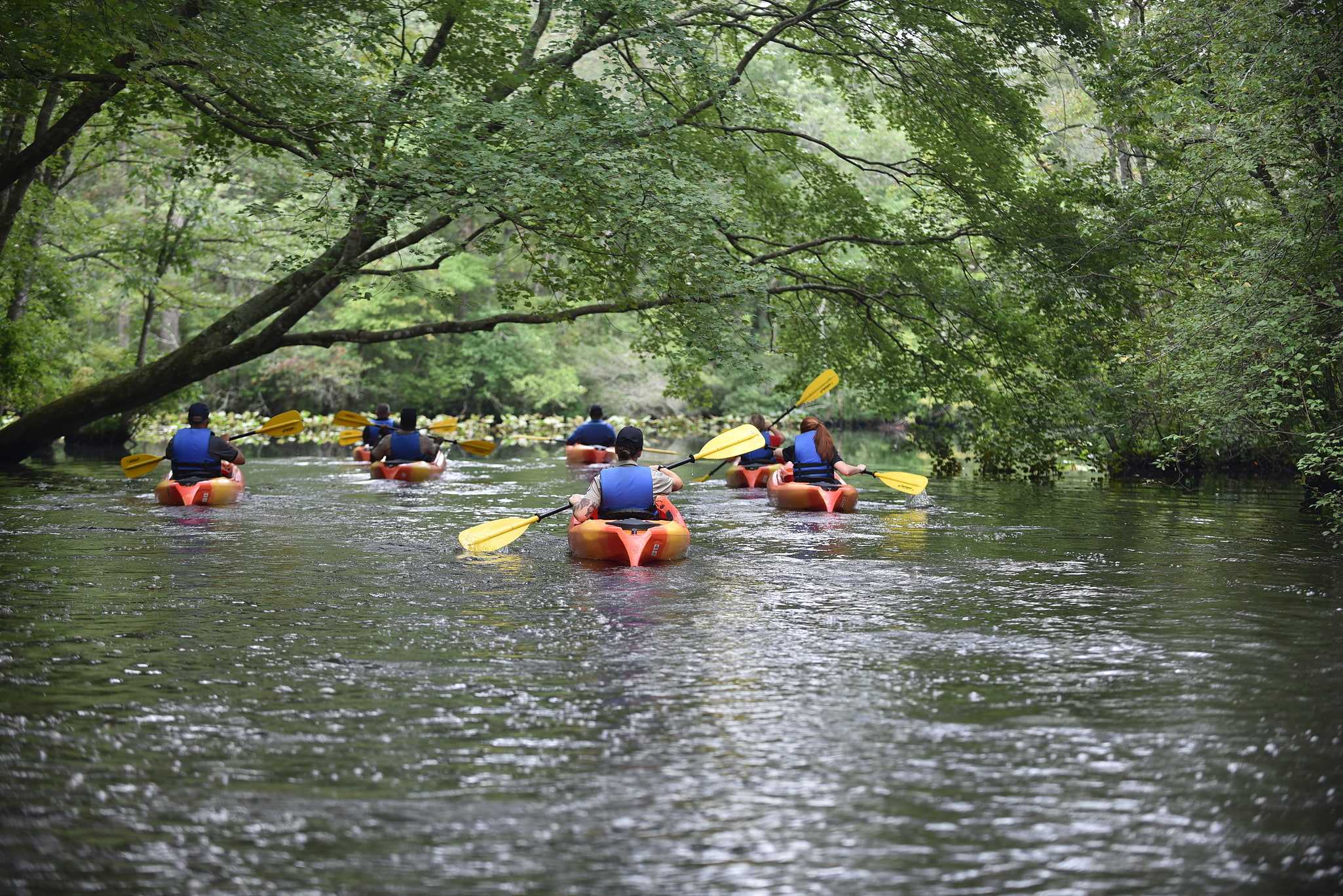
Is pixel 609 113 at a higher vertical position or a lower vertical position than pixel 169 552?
higher

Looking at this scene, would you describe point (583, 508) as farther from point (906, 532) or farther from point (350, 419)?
point (350, 419)

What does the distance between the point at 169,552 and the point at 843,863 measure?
26.2 feet

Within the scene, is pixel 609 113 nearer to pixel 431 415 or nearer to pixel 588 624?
pixel 588 624

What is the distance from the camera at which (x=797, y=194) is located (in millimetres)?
16797

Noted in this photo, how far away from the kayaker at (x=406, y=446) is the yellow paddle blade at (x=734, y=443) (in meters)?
7.75

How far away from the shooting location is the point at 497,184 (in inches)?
458

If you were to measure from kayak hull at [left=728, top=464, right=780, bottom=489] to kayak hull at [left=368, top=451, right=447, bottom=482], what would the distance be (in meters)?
4.53

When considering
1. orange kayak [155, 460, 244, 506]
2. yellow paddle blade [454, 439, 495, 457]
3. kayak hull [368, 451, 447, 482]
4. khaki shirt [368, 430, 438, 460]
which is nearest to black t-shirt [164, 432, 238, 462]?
orange kayak [155, 460, 244, 506]

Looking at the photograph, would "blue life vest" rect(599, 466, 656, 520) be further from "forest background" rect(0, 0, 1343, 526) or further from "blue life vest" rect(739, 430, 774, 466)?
"blue life vest" rect(739, 430, 774, 466)

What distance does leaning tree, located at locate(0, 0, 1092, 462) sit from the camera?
11.6 metres

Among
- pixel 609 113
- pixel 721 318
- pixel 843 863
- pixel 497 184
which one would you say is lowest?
pixel 843 863

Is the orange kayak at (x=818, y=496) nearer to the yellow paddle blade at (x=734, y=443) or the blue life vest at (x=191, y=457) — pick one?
the yellow paddle blade at (x=734, y=443)

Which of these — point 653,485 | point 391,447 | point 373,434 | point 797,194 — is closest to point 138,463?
point 391,447

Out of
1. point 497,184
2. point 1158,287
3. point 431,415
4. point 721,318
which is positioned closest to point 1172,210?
point 1158,287
